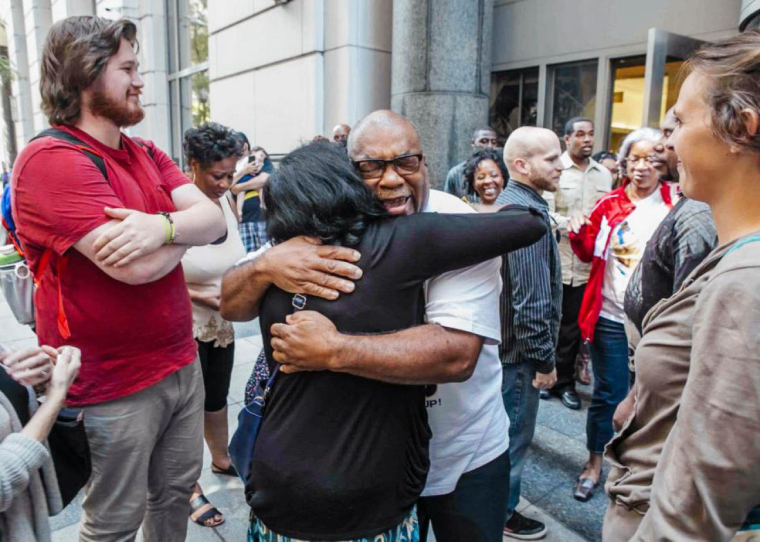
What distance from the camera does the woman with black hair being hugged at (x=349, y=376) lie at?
1.34 m

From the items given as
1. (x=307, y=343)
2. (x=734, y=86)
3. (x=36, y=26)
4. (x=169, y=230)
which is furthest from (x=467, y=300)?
(x=36, y=26)

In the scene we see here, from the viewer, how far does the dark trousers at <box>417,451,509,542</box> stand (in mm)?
1768

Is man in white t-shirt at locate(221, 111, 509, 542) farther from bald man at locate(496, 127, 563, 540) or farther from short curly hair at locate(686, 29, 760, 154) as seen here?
bald man at locate(496, 127, 563, 540)

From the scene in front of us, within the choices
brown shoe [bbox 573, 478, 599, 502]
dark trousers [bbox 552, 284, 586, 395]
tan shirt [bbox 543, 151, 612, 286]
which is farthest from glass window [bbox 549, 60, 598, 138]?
brown shoe [bbox 573, 478, 599, 502]

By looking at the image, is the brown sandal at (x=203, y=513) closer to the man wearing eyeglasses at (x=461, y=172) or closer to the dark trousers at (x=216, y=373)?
the dark trousers at (x=216, y=373)

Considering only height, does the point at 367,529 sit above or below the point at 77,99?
below

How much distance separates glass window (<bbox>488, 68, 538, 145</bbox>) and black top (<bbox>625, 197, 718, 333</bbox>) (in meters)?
5.89

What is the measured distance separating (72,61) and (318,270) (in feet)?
4.20

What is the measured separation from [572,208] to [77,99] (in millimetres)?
4261

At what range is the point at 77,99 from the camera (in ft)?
6.24

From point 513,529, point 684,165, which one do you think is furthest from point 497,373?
point 513,529

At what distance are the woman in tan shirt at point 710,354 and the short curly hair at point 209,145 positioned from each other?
2348 mm

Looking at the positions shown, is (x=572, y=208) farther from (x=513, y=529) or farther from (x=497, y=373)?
(x=497, y=373)

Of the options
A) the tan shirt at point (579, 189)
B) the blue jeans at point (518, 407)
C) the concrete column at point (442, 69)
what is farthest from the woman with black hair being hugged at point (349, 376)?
the concrete column at point (442, 69)
